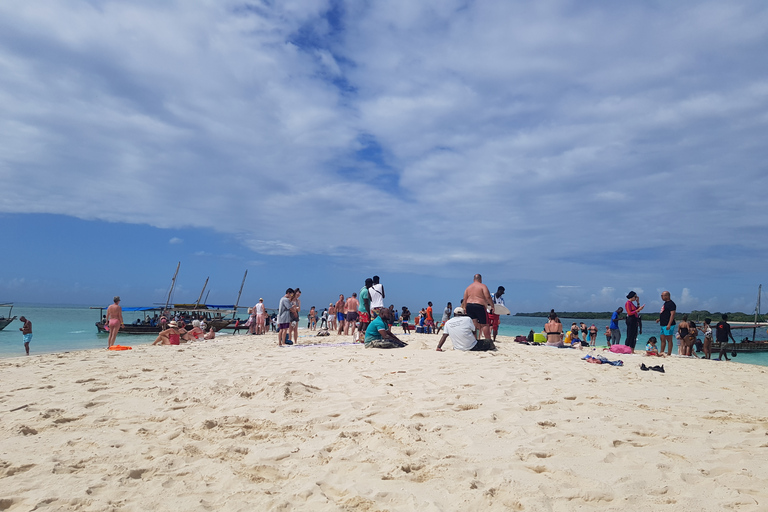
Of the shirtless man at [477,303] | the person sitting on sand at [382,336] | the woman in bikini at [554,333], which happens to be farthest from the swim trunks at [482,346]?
the woman in bikini at [554,333]

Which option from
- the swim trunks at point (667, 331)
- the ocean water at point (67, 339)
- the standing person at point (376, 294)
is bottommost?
the ocean water at point (67, 339)

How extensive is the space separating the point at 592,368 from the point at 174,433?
6370mm

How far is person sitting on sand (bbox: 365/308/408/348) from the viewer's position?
31.7 ft

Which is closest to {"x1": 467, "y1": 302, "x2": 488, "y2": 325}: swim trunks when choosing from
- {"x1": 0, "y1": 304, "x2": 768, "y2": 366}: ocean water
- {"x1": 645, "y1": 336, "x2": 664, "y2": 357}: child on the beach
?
{"x1": 645, "y1": 336, "x2": 664, "y2": 357}: child on the beach

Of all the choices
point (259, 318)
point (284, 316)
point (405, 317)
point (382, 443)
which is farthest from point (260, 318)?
point (382, 443)

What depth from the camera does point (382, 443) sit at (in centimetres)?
339

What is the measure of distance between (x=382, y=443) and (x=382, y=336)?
21.0ft

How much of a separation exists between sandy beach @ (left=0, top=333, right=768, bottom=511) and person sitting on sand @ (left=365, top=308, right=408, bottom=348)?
3506 mm

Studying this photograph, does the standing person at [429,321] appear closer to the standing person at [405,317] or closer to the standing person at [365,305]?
the standing person at [405,317]

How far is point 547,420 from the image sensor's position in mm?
3910

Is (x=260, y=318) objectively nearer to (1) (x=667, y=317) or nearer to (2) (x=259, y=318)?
(2) (x=259, y=318)

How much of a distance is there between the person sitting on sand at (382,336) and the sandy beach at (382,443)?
3.51 meters

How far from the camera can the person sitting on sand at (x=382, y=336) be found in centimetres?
966

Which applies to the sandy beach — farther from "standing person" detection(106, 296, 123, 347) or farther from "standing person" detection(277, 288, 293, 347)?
"standing person" detection(106, 296, 123, 347)
